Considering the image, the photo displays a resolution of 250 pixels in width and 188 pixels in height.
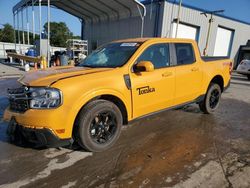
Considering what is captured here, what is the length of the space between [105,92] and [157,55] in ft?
4.94

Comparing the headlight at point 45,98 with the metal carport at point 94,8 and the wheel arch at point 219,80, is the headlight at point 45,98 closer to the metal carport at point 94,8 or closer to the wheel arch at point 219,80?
the wheel arch at point 219,80

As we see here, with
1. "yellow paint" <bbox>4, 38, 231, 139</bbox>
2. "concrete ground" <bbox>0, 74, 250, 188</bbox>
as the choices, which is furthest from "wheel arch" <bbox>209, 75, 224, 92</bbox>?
"concrete ground" <bbox>0, 74, 250, 188</bbox>

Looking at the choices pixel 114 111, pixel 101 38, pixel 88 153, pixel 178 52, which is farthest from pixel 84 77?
pixel 101 38

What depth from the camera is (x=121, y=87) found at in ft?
12.3

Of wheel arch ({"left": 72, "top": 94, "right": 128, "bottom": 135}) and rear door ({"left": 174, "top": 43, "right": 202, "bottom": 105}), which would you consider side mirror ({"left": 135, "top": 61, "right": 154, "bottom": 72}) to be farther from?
rear door ({"left": 174, "top": 43, "right": 202, "bottom": 105})

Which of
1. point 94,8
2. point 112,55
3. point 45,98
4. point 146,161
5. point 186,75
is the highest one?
point 94,8

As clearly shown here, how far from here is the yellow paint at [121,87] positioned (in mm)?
3146

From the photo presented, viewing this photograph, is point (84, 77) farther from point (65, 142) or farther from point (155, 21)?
point (155, 21)

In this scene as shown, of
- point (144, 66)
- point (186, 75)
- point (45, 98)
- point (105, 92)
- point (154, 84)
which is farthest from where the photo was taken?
point (186, 75)

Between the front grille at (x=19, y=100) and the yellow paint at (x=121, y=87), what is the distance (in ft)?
0.29

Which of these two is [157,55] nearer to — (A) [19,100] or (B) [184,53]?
(B) [184,53]

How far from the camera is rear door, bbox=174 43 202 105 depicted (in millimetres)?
4781

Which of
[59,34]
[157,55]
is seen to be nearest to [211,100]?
[157,55]

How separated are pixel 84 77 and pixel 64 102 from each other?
0.52 m
